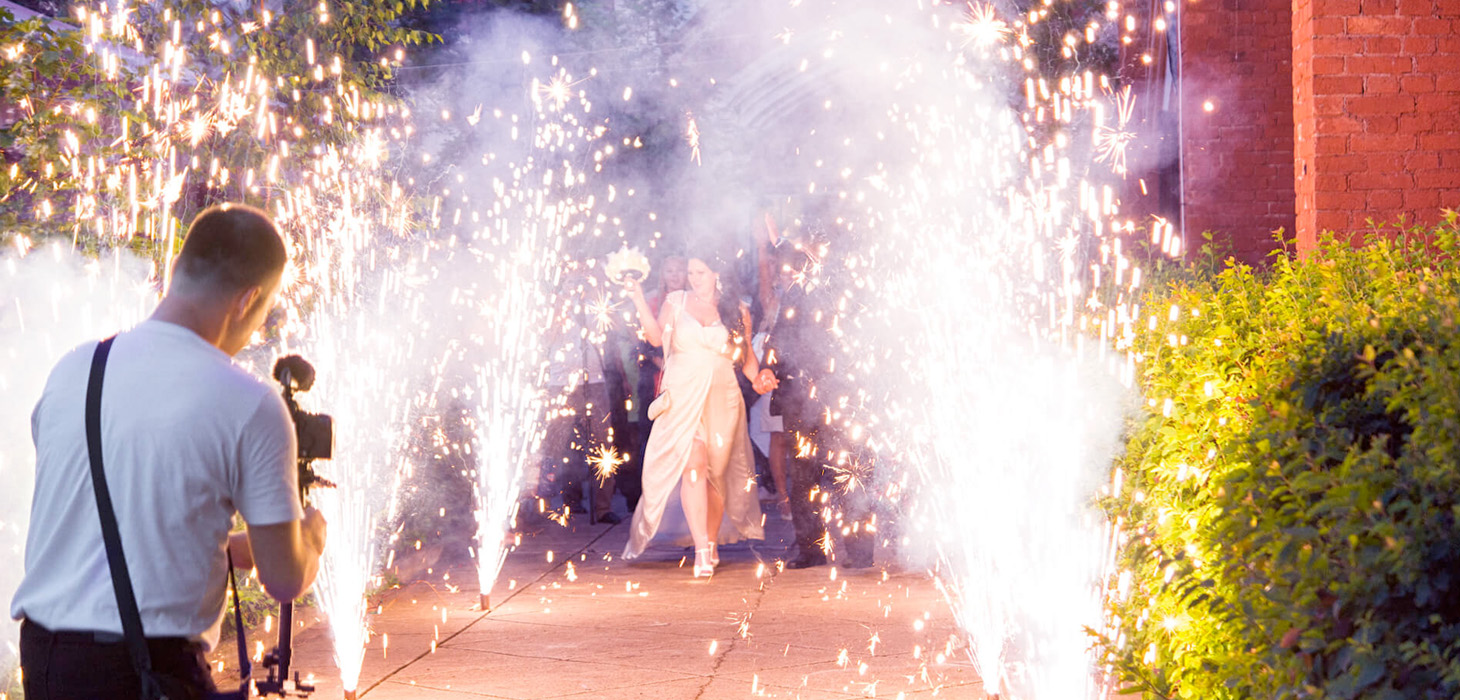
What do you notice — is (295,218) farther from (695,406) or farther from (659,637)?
(659,637)

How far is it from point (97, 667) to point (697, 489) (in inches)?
295

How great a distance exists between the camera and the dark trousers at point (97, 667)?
2656 mm

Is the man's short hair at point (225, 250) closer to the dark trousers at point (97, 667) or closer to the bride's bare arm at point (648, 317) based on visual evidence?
the dark trousers at point (97, 667)

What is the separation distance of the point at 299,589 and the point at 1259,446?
6.57ft

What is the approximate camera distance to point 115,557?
8.68 ft

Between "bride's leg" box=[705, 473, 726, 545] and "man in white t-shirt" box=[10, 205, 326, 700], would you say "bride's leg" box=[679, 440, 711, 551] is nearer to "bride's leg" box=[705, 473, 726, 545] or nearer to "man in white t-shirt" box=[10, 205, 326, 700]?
"bride's leg" box=[705, 473, 726, 545]

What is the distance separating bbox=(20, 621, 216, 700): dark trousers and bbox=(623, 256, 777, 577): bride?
739cm

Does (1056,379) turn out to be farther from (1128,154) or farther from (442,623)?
(1128,154)

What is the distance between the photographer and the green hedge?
2.43 meters

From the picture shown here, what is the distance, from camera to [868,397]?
10.0 metres

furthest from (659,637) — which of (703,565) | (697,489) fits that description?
(697,489)

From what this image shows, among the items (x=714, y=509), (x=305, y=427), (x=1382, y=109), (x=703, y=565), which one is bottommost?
(x=703, y=565)

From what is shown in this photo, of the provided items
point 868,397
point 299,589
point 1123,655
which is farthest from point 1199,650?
point 868,397

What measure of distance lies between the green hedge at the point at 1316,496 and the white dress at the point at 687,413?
18.2ft
